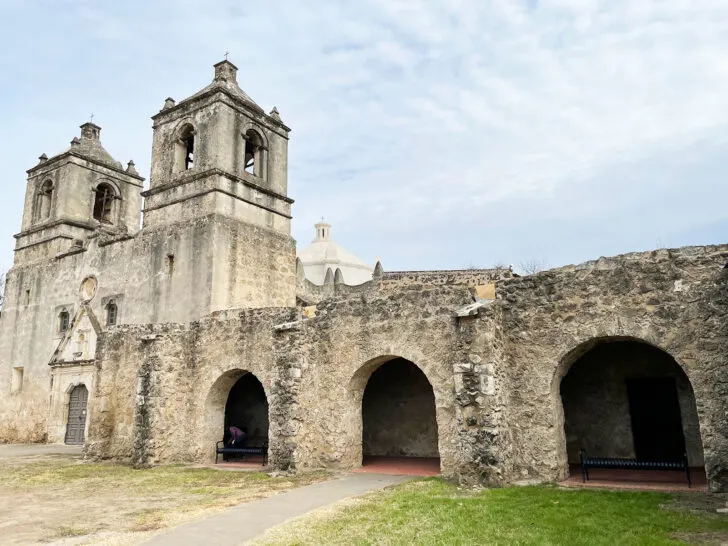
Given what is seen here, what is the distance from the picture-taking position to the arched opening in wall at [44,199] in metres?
27.2

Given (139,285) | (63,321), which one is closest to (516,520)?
(139,285)

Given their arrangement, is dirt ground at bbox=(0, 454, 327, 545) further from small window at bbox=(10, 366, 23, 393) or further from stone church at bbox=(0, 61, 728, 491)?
small window at bbox=(10, 366, 23, 393)

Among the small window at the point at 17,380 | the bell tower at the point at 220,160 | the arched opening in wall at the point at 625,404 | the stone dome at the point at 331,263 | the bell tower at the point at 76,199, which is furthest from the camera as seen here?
the stone dome at the point at 331,263

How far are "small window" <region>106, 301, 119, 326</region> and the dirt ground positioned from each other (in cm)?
822

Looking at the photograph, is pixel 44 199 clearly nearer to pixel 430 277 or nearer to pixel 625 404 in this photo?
pixel 430 277

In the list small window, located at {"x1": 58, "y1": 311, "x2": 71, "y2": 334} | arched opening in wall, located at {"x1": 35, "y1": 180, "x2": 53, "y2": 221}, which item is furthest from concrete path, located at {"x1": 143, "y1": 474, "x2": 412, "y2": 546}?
arched opening in wall, located at {"x1": 35, "y1": 180, "x2": 53, "y2": 221}

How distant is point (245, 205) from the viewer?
20062mm

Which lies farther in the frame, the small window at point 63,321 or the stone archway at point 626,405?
the small window at point 63,321

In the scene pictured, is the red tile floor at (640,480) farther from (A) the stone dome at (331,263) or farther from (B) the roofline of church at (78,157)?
(A) the stone dome at (331,263)

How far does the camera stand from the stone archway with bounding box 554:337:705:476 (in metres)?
11.2

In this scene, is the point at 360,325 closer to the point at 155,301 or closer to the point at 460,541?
the point at 460,541

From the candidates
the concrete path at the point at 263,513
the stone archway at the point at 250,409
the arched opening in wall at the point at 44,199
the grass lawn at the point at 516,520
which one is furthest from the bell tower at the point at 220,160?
the grass lawn at the point at 516,520

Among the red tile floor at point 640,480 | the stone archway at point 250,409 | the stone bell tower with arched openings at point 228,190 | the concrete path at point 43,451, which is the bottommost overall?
the concrete path at point 43,451

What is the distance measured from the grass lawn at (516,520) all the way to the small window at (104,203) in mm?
24292
